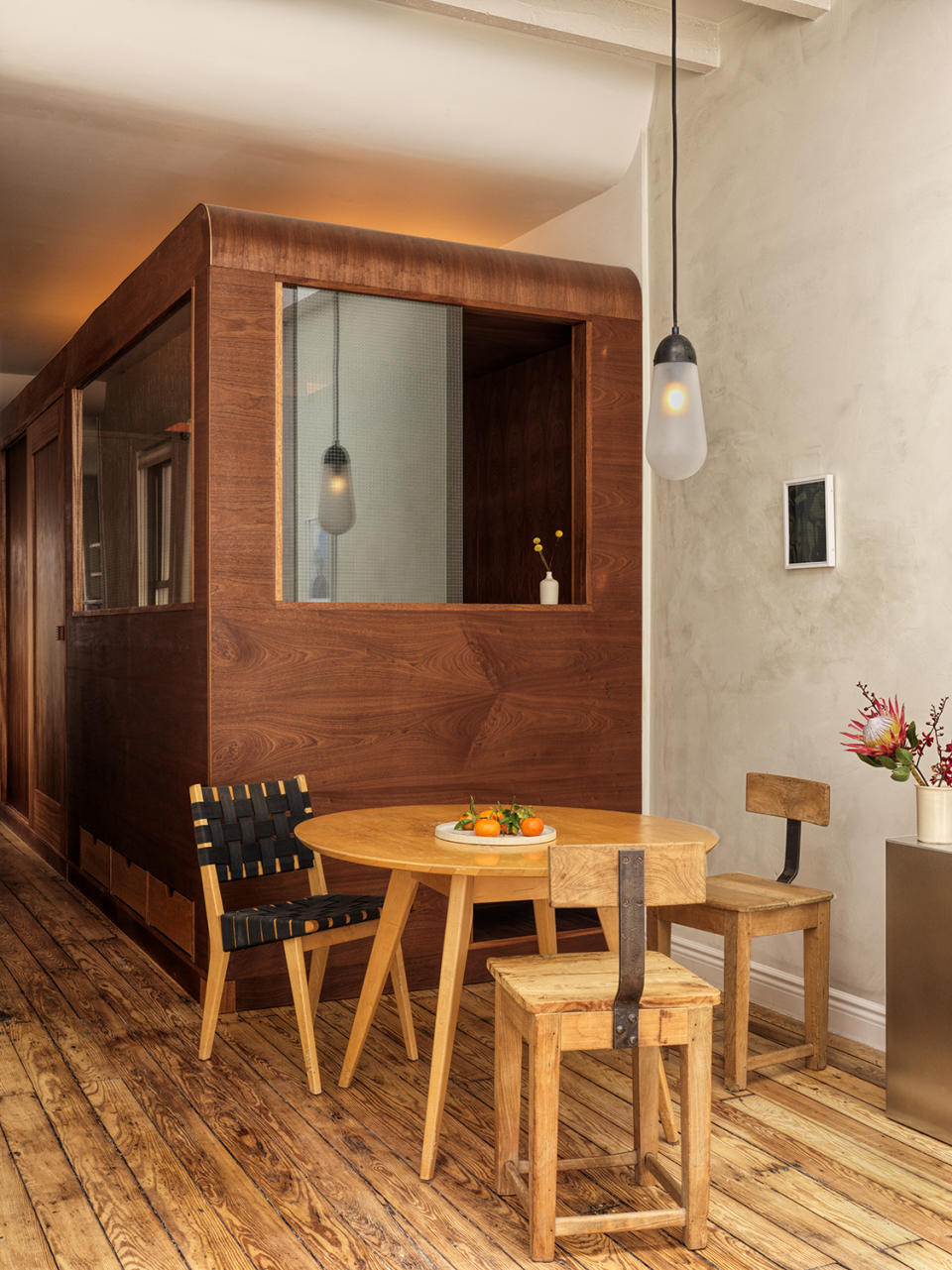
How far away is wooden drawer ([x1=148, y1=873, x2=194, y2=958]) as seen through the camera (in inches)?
164

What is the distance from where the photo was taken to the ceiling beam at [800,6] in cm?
368

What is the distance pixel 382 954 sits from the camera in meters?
3.22

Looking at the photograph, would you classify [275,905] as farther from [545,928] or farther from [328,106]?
[328,106]

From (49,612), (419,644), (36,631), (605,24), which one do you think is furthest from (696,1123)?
(36,631)

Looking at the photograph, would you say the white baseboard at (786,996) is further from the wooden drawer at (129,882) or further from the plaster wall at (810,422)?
the wooden drawer at (129,882)

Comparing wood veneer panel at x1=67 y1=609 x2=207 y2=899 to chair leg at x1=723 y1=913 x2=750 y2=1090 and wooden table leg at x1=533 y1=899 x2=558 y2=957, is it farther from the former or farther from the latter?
chair leg at x1=723 y1=913 x2=750 y2=1090

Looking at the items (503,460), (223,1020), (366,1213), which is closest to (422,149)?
(503,460)

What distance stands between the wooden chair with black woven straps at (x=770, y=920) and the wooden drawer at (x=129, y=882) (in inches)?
84.6

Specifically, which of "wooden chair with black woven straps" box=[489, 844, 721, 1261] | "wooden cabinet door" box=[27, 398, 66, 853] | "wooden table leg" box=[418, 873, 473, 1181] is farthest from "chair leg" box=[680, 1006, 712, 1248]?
"wooden cabinet door" box=[27, 398, 66, 853]

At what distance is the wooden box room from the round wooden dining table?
0.72 meters

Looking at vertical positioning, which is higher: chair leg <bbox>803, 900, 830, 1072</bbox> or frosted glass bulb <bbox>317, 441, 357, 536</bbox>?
frosted glass bulb <bbox>317, 441, 357, 536</bbox>

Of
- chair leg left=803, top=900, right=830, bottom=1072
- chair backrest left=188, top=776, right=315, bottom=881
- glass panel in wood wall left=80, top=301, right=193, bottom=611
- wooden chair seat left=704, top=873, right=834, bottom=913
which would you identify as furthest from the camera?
glass panel in wood wall left=80, top=301, right=193, bottom=611

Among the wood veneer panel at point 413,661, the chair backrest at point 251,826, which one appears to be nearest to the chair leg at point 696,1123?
the chair backrest at point 251,826

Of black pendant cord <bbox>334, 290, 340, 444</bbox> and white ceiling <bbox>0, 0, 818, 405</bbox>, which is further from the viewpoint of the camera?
black pendant cord <bbox>334, 290, 340, 444</bbox>
